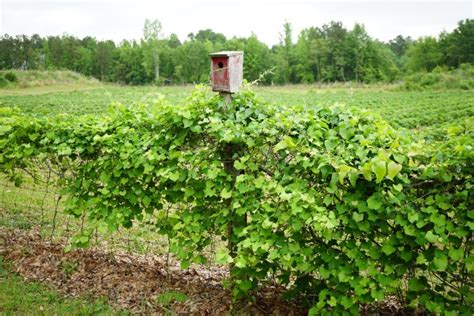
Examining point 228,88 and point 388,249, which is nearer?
point 388,249

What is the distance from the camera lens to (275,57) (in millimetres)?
94312

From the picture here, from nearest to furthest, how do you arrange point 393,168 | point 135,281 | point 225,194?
point 393,168 < point 225,194 < point 135,281

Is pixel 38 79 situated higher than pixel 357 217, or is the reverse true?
pixel 38 79

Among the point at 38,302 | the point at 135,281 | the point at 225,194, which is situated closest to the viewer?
the point at 225,194

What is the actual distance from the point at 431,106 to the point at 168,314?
102 feet

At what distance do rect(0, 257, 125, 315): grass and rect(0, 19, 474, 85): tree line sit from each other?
7120 cm

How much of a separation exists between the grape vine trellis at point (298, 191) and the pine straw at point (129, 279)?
0.43 m

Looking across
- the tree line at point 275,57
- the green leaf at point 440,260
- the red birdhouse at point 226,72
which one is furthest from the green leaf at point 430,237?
the tree line at point 275,57

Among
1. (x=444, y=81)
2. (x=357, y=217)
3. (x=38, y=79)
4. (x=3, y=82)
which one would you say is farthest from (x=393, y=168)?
(x=38, y=79)

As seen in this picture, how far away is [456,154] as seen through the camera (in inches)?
140

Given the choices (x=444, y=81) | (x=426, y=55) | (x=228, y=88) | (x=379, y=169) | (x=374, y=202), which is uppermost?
(x=426, y=55)

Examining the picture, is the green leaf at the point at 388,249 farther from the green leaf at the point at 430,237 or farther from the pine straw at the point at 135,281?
the pine straw at the point at 135,281

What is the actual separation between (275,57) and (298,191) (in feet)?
306

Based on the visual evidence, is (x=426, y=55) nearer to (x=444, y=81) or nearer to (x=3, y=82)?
(x=444, y=81)
